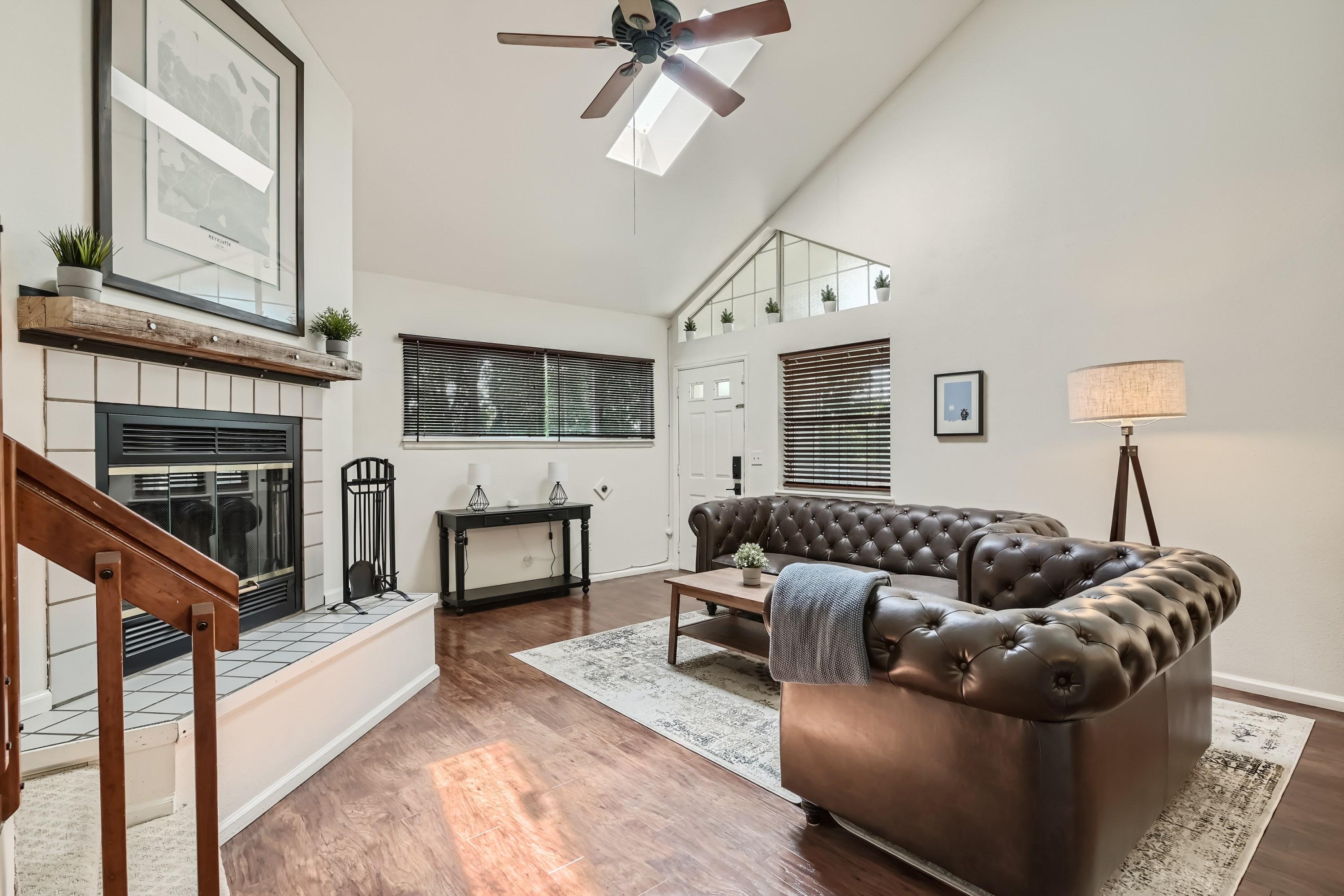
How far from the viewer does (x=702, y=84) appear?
3160 mm

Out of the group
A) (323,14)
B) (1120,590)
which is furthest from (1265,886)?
(323,14)

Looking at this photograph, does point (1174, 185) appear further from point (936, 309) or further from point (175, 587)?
point (175, 587)

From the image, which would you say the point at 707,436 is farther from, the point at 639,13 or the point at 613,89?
the point at 639,13

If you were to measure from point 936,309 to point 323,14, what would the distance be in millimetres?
3995

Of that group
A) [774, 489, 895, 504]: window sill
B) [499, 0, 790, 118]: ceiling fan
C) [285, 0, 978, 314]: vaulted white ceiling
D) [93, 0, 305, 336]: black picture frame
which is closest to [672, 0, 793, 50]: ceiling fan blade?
[499, 0, 790, 118]: ceiling fan

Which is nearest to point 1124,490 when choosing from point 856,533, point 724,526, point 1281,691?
point 1281,691

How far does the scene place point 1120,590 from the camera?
180 cm

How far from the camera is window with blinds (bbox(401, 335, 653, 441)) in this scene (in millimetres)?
5148

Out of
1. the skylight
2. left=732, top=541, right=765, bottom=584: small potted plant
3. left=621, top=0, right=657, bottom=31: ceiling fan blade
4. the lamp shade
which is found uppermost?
the skylight

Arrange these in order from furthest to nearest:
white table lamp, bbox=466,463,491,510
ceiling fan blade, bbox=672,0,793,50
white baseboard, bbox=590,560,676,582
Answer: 1. white baseboard, bbox=590,560,676,582
2. white table lamp, bbox=466,463,491,510
3. ceiling fan blade, bbox=672,0,793,50

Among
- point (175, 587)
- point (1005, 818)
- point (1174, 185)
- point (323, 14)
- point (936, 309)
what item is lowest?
point (1005, 818)

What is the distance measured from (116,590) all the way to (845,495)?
4.53m

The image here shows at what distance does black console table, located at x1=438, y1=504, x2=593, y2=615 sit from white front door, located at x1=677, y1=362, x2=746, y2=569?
107 cm

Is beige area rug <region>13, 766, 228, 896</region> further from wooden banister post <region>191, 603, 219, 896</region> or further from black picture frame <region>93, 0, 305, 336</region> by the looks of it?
black picture frame <region>93, 0, 305, 336</region>
